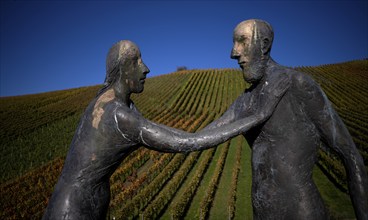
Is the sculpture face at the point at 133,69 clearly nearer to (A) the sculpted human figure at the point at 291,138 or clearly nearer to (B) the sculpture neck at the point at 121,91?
(B) the sculpture neck at the point at 121,91


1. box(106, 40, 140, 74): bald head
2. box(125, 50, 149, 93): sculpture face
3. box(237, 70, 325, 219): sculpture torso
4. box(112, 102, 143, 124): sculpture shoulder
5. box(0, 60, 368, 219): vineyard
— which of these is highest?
box(106, 40, 140, 74): bald head

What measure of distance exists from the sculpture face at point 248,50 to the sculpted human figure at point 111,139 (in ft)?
0.69

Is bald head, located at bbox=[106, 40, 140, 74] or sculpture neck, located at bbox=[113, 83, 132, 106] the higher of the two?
bald head, located at bbox=[106, 40, 140, 74]

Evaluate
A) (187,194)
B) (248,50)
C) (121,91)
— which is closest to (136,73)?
(121,91)

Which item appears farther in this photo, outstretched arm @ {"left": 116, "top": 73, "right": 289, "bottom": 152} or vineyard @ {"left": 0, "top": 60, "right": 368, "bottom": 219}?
vineyard @ {"left": 0, "top": 60, "right": 368, "bottom": 219}

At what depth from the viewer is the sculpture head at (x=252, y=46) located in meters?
2.39

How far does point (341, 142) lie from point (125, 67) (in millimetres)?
1803

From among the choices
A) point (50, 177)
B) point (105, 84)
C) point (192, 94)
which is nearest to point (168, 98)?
point (192, 94)

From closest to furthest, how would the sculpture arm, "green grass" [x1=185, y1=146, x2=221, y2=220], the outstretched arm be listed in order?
the outstretched arm → the sculpture arm → "green grass" [x1=185, y1=146, x2=221, y2=220]

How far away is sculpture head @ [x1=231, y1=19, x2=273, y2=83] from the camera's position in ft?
7.85

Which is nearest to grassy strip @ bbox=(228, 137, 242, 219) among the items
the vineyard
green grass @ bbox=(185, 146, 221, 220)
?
the vineyard

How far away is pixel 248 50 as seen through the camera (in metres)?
2.43

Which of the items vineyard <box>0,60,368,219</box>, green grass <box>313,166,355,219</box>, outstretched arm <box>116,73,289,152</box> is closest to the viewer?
outstretched arm <box>116,73,289,152</box>

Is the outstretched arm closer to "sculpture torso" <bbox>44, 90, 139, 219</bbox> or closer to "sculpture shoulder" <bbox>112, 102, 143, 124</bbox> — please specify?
"sculpture shoulder" <bbox>112, 102, 143, 124</bbox>
